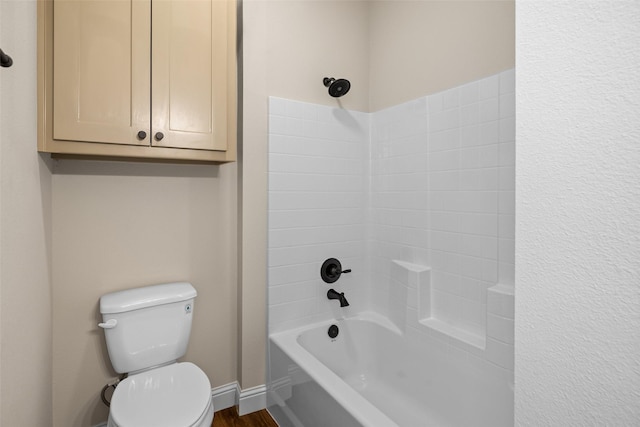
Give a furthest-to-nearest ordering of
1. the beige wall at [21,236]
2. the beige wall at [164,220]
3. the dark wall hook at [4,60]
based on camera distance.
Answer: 1. the beige wall at [164,220]
2. the beige wall at [21,236]
3. the dark wall hook at [4,60]

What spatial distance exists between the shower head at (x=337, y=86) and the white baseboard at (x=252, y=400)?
1.89 meters

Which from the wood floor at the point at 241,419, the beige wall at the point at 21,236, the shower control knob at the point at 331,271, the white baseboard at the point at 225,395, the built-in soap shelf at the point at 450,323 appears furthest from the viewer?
the shower control knob at the point at 331,271

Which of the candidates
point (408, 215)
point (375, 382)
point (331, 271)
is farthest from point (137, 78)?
point (375, 382)

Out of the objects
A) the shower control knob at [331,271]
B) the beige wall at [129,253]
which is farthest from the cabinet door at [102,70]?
the shower control knob at [331,271]

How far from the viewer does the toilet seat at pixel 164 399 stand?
1.27m

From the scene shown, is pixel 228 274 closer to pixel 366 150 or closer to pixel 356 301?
pixel 356 301

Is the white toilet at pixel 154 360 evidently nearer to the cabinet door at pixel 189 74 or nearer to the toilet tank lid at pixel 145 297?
the toilet tank lid at pixel 145 297

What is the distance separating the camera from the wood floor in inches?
75.6

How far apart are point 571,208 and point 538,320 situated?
0.20 metres

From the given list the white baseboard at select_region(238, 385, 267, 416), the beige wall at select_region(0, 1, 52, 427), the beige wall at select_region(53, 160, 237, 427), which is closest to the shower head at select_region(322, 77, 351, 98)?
the beige wall at select_region(53, 160, 237, 427)

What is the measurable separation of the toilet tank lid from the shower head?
145 cm

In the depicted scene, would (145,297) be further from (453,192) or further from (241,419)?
(453,192)

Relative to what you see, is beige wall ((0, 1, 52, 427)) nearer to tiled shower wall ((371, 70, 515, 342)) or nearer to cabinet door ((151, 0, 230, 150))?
cabinet door ((151, 0, 230, 150))

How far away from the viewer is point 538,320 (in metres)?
0.59
